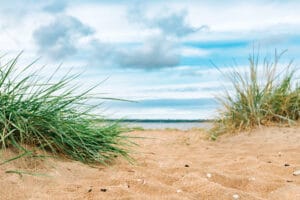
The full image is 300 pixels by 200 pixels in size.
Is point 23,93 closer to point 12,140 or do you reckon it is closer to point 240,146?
point 12,140

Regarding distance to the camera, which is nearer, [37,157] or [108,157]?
[37,157]

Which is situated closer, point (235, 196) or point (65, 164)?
point (235, 196)

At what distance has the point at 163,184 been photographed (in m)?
2.99

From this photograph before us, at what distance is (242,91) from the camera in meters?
6.13

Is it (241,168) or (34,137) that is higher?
(34,137)

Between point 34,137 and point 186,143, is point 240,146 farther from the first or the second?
point 34,137

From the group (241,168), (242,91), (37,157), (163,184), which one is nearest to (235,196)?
(163,184)

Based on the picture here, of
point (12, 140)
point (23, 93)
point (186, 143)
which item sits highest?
point (23, 93)

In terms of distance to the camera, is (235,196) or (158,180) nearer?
(235,196)

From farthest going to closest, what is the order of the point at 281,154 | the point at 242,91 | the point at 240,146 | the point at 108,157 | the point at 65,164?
the point at 242,91, the point at 240,146, the point at 281,154, the point at 108,157, the point at 65,164

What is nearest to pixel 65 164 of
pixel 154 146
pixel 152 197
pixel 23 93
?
pixel 23 93

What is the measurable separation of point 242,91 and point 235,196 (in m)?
3.42

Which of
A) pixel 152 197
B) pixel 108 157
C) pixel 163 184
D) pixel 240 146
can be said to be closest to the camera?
pixel 152 197

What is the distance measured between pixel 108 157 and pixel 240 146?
7.30 feet
